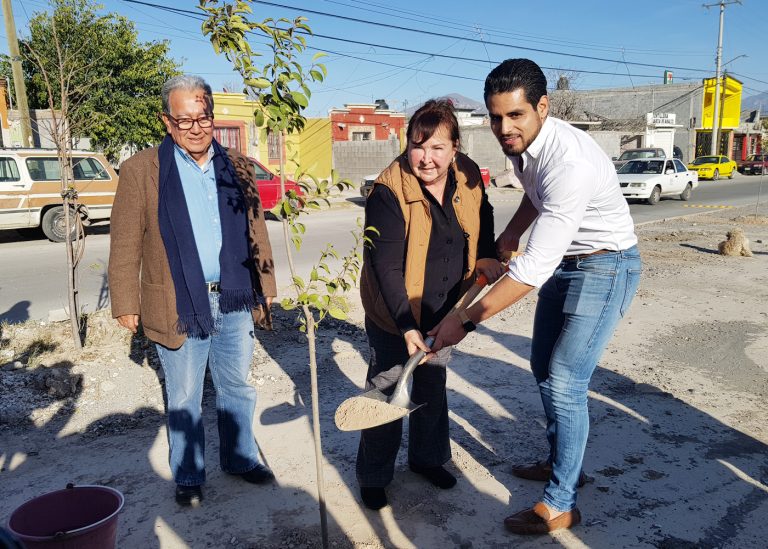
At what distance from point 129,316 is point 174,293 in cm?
23

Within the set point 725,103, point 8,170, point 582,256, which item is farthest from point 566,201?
point 725,103

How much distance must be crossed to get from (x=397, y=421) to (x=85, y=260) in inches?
326

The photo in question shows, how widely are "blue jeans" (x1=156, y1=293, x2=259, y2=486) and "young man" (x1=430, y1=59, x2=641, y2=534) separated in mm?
1080

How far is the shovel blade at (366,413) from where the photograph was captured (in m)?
2.38

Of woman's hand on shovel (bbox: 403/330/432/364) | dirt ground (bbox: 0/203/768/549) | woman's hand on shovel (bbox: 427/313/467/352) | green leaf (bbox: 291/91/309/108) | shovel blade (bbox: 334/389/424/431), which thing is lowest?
dirt ground (bbox: 0/203/768/549)

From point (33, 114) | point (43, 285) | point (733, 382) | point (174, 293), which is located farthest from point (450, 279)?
point (33, 114)

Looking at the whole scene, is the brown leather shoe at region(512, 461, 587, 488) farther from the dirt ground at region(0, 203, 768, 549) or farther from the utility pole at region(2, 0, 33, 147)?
the utility pole at region(2, 0, 33, 147)

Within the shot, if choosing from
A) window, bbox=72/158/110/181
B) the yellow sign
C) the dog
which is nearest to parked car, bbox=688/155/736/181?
the yellow sign

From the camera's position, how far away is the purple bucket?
2.09 metres

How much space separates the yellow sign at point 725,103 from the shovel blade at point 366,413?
48.6 m

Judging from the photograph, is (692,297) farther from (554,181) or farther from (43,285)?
(43,285)

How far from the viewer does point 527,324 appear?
602 centimetres

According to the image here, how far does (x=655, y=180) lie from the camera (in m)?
20.3

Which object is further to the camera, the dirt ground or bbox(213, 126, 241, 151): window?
bbox(213, 126, 241, 151): window
